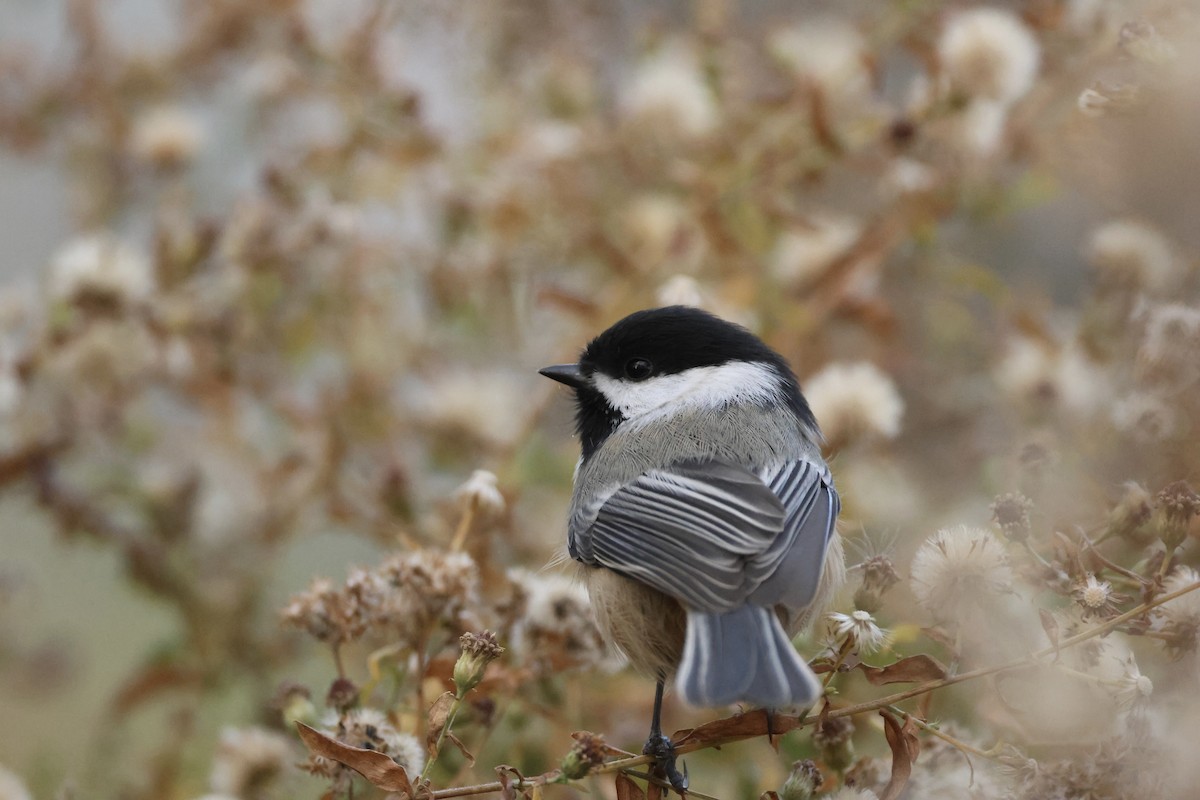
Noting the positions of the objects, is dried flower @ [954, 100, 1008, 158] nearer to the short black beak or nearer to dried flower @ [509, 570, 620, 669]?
the short black beak

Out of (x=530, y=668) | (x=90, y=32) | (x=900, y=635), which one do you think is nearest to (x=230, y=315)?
(x=90, y=32)

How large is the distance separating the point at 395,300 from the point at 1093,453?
1.55 m

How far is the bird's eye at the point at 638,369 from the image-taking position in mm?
1895

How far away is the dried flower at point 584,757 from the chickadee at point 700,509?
10cm

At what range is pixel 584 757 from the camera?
113 cm

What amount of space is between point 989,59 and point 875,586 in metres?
1.14

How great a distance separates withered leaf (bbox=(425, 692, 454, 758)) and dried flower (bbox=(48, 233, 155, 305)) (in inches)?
49.8

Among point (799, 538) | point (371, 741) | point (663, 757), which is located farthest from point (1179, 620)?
point (371, 741)

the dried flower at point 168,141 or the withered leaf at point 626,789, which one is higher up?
the dried flower at point 168,141

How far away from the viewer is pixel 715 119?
2521 mm

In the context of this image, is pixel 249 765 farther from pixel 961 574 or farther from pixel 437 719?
pixel 961 574

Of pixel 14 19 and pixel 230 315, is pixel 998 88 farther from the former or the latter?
pixel 14 19

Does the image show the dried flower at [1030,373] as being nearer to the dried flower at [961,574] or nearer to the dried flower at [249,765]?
the dried flower at [961,574]

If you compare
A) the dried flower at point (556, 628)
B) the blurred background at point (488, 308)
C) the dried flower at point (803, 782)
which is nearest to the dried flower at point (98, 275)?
the blurred background at point (488, 308)
